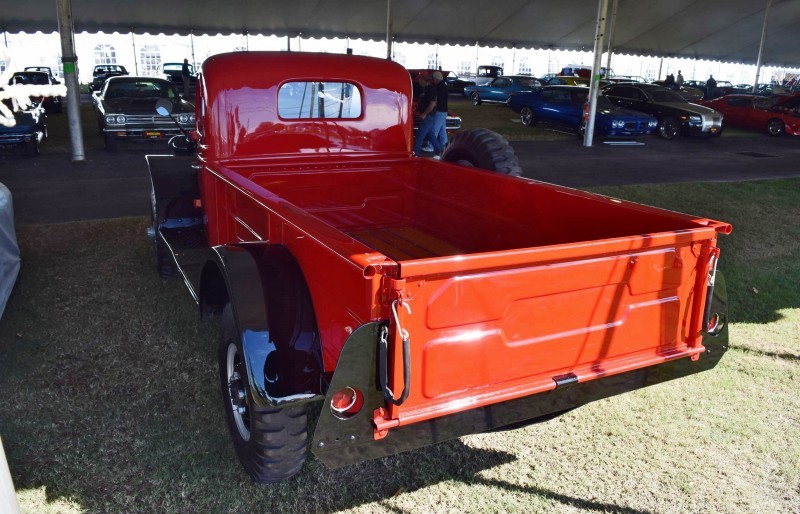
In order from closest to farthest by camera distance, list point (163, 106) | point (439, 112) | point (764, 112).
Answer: point (163, 106) → point (439, 112) → point (764, 112)

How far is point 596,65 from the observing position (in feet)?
50.0

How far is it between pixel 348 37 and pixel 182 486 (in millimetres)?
33719

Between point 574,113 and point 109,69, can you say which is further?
point 109,69

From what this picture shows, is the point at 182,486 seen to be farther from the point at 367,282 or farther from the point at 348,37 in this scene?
the point at 348,37

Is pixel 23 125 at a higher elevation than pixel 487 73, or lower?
lower

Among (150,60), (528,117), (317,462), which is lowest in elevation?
(317,462)

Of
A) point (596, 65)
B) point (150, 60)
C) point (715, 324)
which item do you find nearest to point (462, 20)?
point (150, 60)

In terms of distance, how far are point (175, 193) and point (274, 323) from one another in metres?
2.88

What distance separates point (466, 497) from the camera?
9.37 feet

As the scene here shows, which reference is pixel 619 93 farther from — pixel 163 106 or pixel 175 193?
pixel 163 106

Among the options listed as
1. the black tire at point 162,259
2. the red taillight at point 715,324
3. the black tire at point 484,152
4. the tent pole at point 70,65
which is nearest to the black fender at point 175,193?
the black tire at point 162,259

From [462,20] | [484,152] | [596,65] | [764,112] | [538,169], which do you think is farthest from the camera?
[462,20]

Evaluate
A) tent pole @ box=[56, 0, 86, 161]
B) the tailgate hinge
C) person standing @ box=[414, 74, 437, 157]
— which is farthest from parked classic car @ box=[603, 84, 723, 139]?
the tailgate hinge

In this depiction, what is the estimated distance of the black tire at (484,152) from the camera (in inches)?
203
